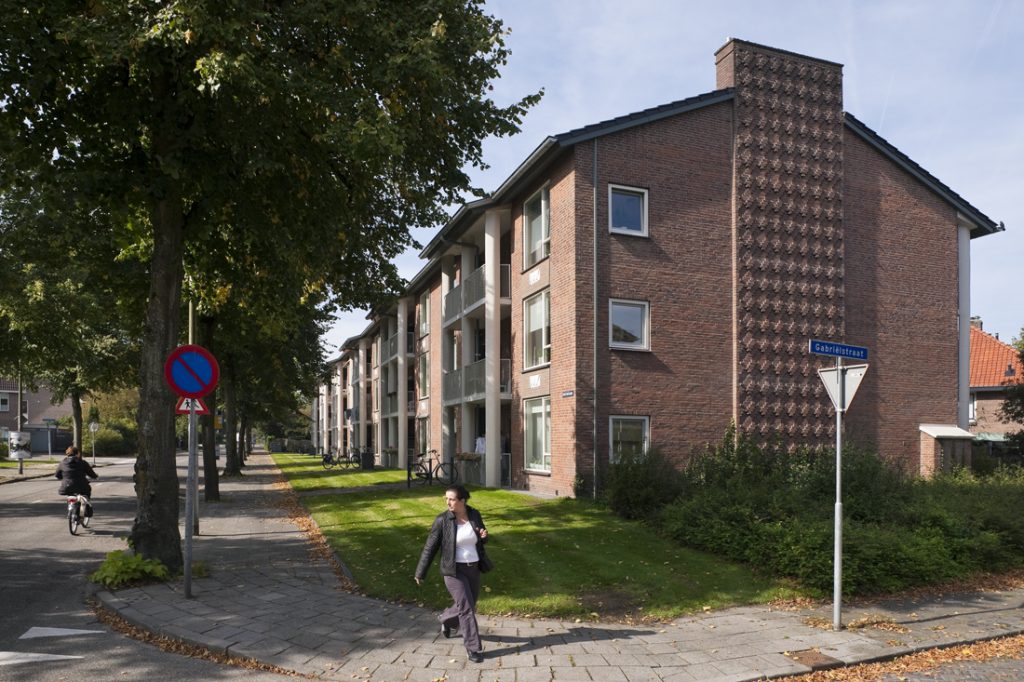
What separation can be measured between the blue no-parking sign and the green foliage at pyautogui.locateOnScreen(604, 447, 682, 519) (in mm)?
8184

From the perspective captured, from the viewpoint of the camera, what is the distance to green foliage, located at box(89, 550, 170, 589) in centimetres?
941

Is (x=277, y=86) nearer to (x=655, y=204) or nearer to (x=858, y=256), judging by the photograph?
(x=655, y=204)

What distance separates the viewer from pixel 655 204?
62.6 feet

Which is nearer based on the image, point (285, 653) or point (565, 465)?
point (285, 653)

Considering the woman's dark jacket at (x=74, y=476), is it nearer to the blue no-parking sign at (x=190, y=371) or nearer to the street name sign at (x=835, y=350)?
the blue no-parking sign at (x=190, y=371)

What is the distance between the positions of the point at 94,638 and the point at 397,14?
850 cm

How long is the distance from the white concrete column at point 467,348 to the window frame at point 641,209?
7800mm

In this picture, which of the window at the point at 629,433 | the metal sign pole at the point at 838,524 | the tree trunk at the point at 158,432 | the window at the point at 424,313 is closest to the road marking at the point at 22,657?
the tree trunk at the point at 158,432

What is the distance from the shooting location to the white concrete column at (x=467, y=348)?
25438 millimetres

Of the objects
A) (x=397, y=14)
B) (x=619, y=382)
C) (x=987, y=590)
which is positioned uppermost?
(x=397, y=14)

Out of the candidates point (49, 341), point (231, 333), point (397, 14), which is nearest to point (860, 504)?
point (397, 14)

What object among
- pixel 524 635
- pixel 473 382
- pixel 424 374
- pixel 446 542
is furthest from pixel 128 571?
pixel 424 374

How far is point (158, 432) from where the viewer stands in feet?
33.5

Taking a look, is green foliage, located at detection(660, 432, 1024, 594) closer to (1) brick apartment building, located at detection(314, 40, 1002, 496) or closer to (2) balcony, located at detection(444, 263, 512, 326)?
(1) brick apartment building, located at detection(314, 40, 1002, 496)
